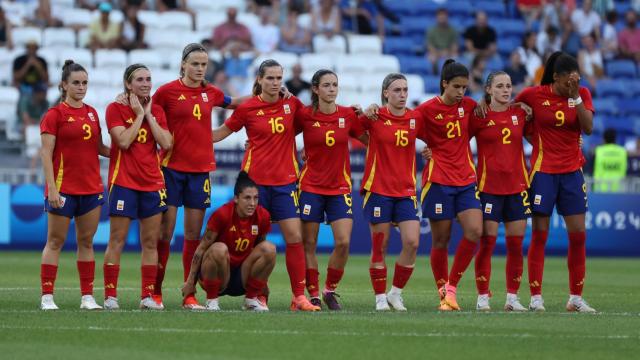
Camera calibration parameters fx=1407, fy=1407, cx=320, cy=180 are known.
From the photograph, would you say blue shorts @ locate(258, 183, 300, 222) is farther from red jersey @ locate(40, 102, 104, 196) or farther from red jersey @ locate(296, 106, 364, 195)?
red jersey @ locate(40, 102, 104, 196)

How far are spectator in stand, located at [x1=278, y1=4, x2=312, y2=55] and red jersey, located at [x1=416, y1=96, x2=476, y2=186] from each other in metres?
14.5

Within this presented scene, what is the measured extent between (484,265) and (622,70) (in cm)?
1870

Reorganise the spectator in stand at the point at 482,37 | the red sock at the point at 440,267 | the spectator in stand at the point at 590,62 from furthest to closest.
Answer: the spectator in stand at the point at 590,62
the spectator in stand at the point at 482,37
the red sock at the point at 440,267

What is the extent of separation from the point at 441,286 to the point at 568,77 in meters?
2.53

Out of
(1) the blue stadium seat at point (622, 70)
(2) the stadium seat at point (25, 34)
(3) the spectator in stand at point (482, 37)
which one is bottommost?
(1) the blue stadium seat at point (622, 70)

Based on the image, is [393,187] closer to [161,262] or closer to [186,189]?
Answer: [186,189]

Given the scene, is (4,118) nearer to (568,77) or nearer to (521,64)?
(521,64)

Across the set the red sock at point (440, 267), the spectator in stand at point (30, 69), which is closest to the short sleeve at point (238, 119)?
the red sock at point (440, 267)

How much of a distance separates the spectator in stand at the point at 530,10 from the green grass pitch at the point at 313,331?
1703cm

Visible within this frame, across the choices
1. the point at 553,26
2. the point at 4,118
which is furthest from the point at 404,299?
the point at 553,26

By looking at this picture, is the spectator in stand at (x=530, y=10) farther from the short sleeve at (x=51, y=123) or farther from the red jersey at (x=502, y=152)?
the short sleeve at (x=51, y=123)

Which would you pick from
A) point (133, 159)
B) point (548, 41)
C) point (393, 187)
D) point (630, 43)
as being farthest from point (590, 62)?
point (133, 159)

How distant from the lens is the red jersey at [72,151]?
13.0 meters

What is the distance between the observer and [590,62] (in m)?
31.3
